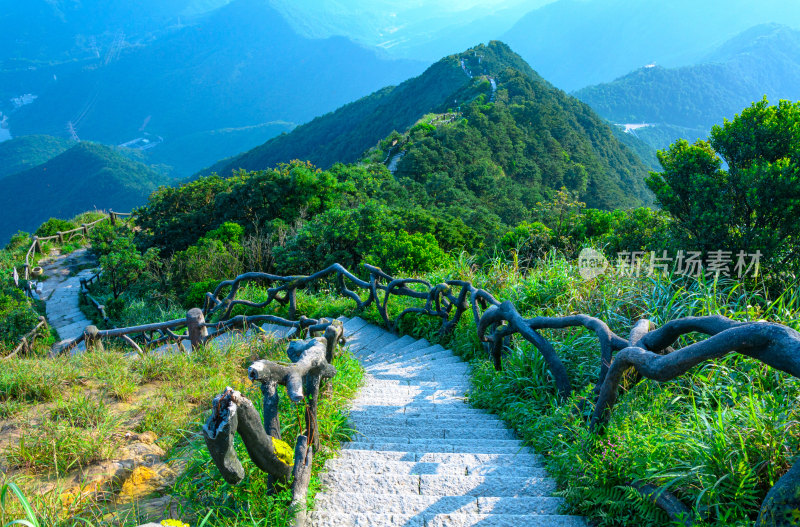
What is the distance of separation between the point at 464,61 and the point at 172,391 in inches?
2646

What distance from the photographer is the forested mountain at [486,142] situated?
32.7 meters

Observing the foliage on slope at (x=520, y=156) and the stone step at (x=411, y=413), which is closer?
the stone step at (x=411, y=413)

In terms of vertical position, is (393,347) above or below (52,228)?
below

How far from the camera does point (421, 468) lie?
271cm

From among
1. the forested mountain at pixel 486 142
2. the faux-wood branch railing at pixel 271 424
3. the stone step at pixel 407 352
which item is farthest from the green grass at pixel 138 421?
the forested mountain at pixel 486 142

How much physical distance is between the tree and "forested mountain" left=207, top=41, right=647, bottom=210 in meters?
21.3

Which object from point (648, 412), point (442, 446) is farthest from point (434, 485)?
point (648, 412)

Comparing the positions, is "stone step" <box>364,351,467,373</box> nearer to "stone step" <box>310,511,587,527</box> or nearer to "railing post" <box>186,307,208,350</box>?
"railing post" <box>186,307,208,350</box>

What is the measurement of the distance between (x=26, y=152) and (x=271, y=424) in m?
129

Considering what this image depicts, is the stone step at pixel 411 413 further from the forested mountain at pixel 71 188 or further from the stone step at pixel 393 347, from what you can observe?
the forested mountain at pixel 71 188

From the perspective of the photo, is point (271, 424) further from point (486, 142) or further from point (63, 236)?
point (486, 142)

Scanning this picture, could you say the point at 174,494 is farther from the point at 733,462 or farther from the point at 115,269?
the point at 115,269

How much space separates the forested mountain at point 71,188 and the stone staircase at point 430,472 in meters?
78.3

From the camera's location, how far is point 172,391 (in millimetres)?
3865
